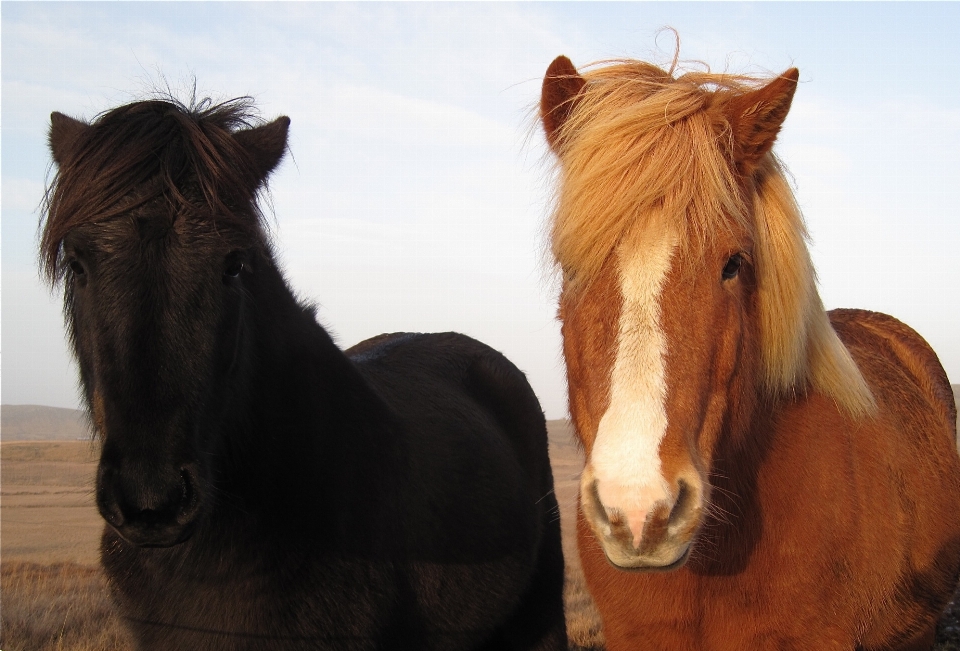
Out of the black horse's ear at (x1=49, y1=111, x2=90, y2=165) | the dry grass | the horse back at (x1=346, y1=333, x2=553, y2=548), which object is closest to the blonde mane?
the horse back at (x1=346, y1=333, x2=553, y2=548)

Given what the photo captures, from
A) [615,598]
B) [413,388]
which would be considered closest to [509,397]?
[413,388]

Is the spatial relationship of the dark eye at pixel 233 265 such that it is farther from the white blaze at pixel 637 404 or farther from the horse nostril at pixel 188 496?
the white blaze at pixel 637 404

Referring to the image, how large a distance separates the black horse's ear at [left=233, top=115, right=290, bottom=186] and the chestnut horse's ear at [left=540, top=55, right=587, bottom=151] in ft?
3.78

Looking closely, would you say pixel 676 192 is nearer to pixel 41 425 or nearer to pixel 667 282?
pixel 667 282

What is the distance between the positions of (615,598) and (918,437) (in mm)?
2148

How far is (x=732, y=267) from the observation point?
97.3 inches

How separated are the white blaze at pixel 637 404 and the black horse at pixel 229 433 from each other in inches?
53.6

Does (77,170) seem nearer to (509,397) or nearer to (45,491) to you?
(509,397)

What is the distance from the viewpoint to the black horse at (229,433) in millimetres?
2326

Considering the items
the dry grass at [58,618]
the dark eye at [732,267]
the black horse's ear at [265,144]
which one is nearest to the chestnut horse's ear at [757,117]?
the dark eye at [732,267]

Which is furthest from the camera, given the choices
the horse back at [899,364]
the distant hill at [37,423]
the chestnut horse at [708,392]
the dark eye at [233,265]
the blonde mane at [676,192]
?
the distant hill at [37,423]

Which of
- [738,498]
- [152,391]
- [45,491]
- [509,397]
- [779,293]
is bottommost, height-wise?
[45,491]

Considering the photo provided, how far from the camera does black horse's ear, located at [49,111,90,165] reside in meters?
2.97

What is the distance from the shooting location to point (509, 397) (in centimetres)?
526
